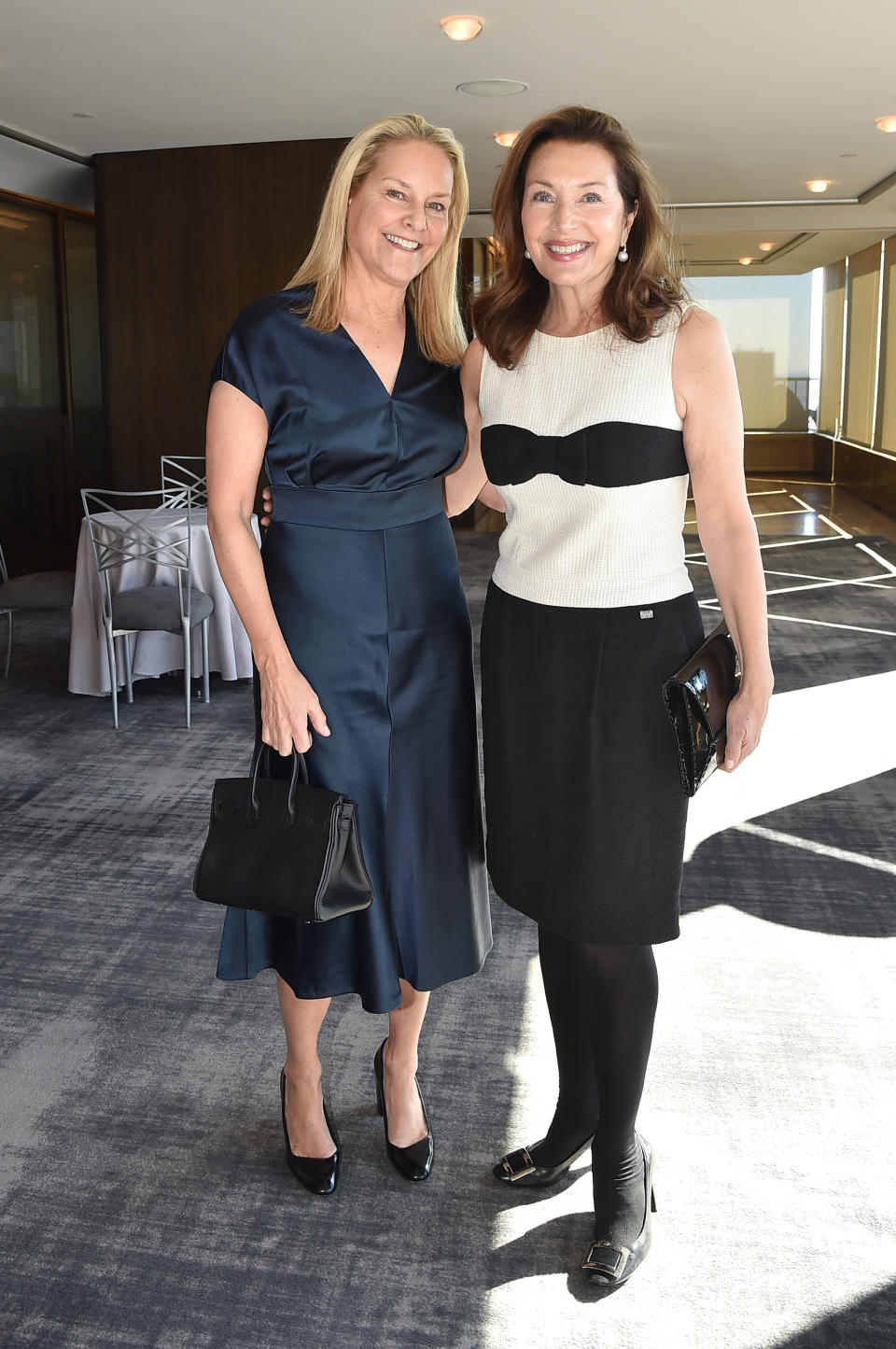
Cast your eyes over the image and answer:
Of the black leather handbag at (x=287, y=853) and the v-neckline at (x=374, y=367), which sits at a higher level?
the v-neckline at (x=374, y=367)

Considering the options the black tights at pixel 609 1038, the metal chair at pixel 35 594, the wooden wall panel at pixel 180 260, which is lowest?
the black tights at pixel 609 1038

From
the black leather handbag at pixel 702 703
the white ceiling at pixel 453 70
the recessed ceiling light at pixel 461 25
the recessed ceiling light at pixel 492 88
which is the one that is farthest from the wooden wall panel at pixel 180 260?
the black leather handbag at pixel 702 703

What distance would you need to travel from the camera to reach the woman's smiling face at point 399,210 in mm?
1734

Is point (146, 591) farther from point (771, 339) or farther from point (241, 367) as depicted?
point (771, 339)

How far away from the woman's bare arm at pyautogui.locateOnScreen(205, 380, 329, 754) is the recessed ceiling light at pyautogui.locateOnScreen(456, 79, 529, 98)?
513cm

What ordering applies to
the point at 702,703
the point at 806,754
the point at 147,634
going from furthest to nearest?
the point at 147,634, the point at 806,754, the point at 702,703

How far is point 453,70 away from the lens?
19.2 feet

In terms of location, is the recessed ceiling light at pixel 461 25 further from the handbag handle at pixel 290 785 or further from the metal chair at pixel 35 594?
the handbag handle at pixel 290 785

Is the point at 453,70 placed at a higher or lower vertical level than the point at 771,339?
higher

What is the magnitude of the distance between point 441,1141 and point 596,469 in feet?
4.17

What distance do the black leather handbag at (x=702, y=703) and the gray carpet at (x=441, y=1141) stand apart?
799mm

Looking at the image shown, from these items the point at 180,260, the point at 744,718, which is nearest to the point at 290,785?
the point at 744,718

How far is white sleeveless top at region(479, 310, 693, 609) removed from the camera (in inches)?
63.5

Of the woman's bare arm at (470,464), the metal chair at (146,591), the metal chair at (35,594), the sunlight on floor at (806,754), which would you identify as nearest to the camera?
the woman's bare arm at (470,464)
